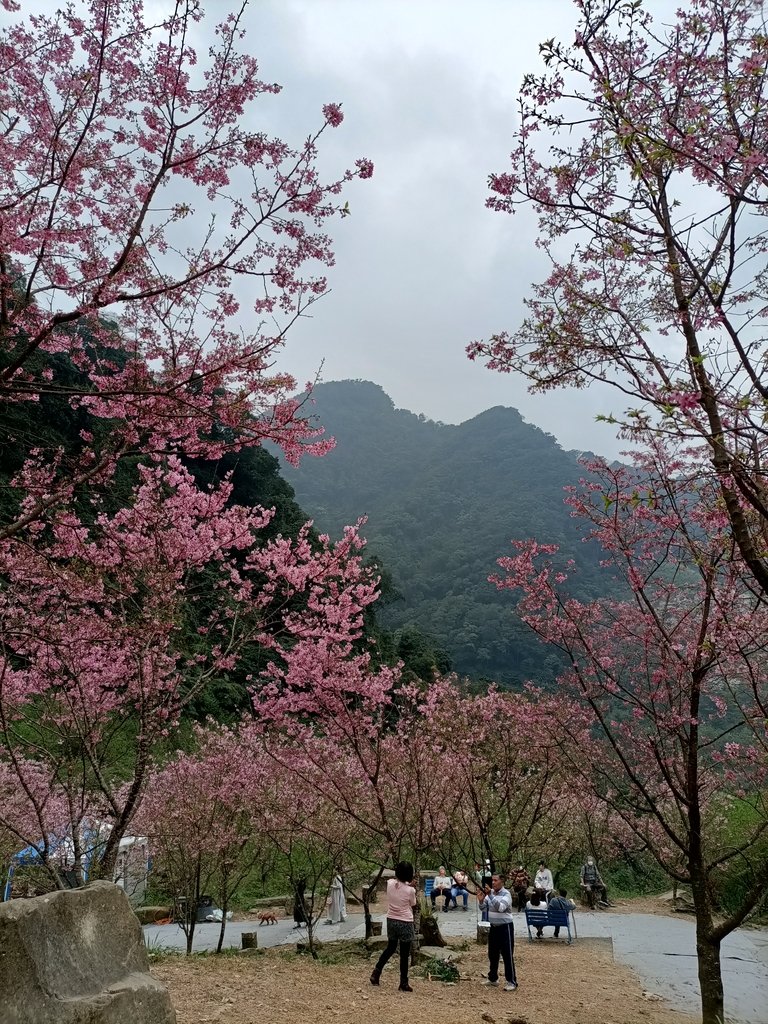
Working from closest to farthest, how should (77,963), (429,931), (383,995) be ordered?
(77,963), (383,995), (429,931)

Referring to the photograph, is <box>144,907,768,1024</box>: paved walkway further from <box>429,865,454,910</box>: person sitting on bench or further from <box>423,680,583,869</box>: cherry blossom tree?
<box>423,680,583,869</box>: cherry blossom tree

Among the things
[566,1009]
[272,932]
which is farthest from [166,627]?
[272,932]

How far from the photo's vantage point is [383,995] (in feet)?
21.2

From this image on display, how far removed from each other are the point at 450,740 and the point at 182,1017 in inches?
245

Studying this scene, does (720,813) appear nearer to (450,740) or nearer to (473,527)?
(450,740)

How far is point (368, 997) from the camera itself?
6371 millimetres

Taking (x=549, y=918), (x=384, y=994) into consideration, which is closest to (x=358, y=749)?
(x=384, y=994)

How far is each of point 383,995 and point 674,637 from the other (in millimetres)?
4512

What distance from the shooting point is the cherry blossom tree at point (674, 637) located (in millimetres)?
4473

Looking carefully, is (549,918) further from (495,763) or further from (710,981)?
(710,981)

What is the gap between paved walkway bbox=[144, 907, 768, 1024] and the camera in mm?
7648

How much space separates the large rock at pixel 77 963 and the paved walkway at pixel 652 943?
593 centimetres

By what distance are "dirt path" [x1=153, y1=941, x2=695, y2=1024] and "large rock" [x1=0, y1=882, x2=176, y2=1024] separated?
187 centimetres

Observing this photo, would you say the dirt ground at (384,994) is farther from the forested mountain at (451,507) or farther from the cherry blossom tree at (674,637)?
the forested mountain at (451,507)
